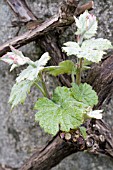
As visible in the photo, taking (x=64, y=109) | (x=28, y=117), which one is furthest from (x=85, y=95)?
(x=28, y=117)

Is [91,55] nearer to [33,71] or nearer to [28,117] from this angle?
[33,71]

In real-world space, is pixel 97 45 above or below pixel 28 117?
above

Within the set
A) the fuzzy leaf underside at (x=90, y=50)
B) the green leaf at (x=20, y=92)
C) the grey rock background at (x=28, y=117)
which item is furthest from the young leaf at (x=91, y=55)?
the grey rock background at (x=28, y=117)

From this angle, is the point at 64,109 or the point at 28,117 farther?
the point at 28,117

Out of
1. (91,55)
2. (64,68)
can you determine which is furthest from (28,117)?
(91,55)

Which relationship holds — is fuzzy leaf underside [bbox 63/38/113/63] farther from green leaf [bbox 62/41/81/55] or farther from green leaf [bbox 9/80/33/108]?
green leaf [bbox 9/80/33/108]

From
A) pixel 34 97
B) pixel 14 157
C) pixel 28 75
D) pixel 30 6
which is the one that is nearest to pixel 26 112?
pixel 34 97
